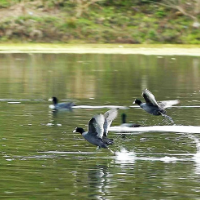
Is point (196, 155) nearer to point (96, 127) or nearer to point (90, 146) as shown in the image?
point (96, 127)

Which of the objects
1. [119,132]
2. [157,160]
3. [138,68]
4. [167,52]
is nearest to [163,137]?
[119,132]

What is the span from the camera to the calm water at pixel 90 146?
988cm

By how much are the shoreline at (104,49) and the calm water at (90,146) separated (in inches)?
468

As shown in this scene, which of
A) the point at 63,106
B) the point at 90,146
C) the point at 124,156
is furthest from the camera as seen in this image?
the point at 63,106

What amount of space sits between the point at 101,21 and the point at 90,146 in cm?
3234

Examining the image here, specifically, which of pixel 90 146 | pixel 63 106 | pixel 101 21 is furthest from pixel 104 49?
pixel 90 146

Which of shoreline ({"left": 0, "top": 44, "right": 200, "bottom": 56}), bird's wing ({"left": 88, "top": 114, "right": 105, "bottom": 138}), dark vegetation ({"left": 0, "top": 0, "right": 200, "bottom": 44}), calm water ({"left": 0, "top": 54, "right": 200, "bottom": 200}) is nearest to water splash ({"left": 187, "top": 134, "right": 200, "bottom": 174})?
calm water ({"left": 0, "top": 54, "right": 200, "bottom": 200})

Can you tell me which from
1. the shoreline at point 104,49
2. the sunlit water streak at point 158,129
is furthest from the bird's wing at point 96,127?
the shoreline at point 104,49

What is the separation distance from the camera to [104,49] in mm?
39438

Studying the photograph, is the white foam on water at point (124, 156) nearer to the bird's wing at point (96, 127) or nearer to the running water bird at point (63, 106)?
the bird's wing at point (96, 127)

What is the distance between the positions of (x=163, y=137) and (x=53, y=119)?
310 cm

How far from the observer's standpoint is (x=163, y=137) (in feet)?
46.3

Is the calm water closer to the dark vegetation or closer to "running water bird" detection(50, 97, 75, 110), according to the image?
"running water bird" detection(50, 97, 75, 110)

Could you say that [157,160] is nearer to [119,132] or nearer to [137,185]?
[137,185]
